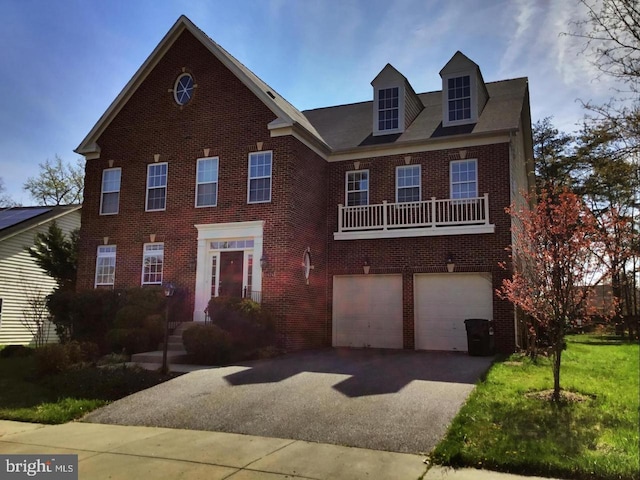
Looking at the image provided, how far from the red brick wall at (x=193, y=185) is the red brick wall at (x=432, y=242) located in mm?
926

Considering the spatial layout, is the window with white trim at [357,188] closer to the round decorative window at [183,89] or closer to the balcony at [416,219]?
the balcony at [416,219]

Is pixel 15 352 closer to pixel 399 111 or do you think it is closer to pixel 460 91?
pixel 399 111

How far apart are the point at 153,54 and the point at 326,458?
15979 mm

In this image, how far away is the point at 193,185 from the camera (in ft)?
55.8

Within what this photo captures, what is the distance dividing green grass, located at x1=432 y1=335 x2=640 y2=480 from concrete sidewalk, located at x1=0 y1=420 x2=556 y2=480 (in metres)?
0.36

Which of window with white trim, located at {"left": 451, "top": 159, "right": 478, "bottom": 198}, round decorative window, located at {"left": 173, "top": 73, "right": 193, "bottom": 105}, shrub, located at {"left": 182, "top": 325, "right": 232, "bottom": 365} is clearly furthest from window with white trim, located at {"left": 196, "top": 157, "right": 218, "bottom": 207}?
window with white trim, located at {"left": 451, "top": 159, "right": 478, "bottom": 198}

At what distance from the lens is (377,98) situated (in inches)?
728

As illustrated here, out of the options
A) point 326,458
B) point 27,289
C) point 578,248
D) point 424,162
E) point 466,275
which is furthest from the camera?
point 27,289

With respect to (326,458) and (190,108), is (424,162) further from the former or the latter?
(326,458)

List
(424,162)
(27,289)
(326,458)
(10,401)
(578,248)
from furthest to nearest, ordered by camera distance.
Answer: (27,289)
(424,162)
(10,401)
(578,248)
(326,458)

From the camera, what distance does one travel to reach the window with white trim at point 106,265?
17.8m

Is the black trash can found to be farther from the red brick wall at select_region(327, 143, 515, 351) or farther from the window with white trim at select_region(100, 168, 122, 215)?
the window with white trim at select_region(100, 168, 122, 215)

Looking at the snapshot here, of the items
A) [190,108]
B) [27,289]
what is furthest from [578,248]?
[27,289]

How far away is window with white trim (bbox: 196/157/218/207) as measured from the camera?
1677 centimetres
